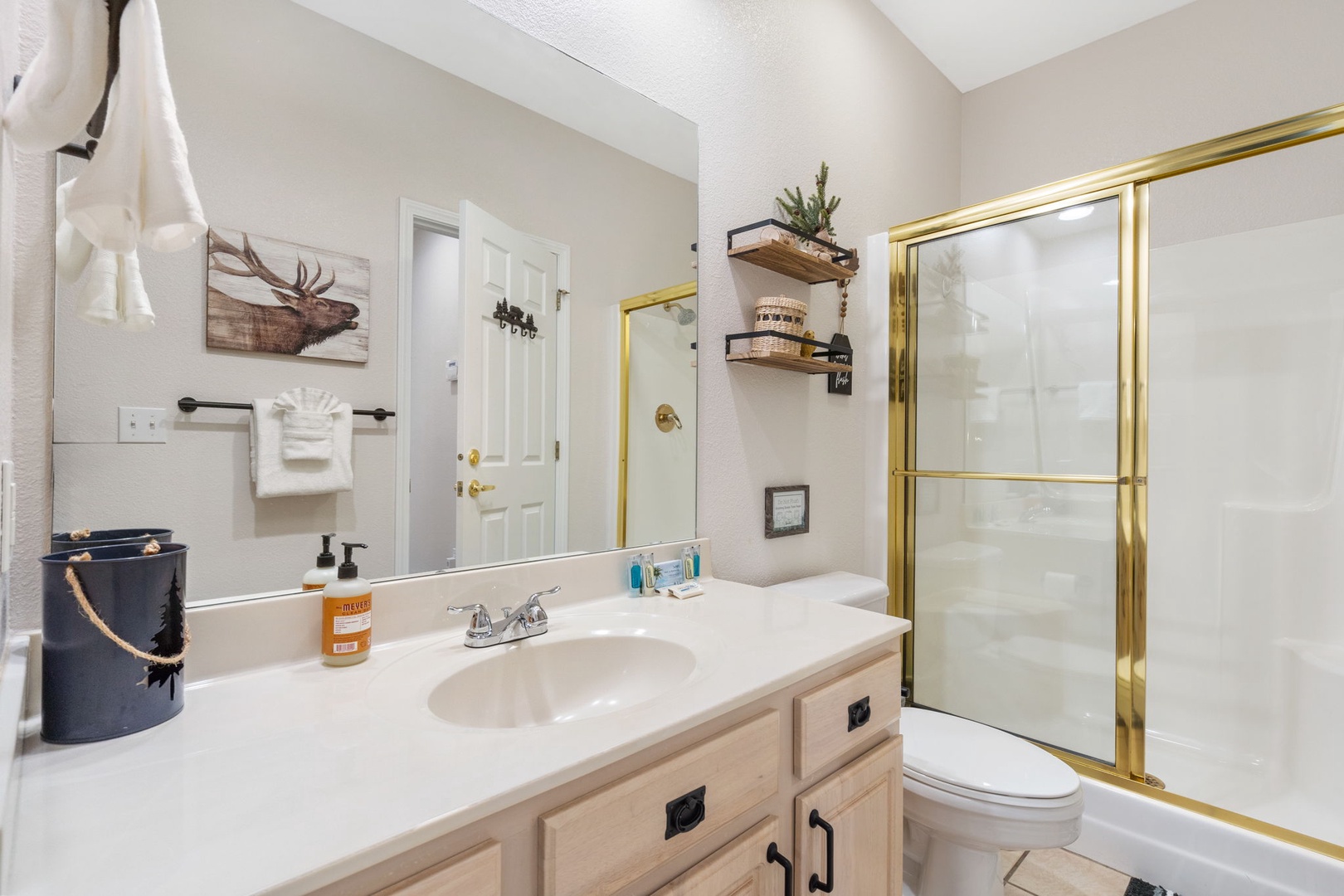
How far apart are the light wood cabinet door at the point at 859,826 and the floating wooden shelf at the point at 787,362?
892 millimetres

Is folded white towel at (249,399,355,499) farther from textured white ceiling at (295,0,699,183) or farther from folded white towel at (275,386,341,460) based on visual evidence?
textured white ceiling at (295,0,699,183)

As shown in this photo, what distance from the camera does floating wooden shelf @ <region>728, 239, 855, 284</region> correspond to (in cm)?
154

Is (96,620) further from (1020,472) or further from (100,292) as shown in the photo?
(1020,472)

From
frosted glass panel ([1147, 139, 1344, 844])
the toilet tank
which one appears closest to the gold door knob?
the toilet tank

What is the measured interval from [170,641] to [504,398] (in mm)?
653

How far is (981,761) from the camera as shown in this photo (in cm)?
140

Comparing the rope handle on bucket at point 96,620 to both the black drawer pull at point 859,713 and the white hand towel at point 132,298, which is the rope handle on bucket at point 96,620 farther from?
the black drawer pull at point 859,713

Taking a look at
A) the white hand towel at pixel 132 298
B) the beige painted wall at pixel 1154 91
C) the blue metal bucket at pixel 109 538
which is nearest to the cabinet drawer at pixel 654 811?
the blue metal bucket at pixel 109 538

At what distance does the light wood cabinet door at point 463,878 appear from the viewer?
0.53 meters

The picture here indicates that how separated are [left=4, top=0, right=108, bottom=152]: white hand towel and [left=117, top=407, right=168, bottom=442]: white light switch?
34cm

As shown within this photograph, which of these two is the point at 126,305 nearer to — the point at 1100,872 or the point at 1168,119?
the point at 1100,872

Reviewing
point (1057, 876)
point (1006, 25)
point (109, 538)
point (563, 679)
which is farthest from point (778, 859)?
point (1006, 25)

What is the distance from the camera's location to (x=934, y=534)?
2.09m

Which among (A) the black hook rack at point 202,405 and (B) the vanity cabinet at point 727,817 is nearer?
(B) the vanity cabinet at point 727,817
